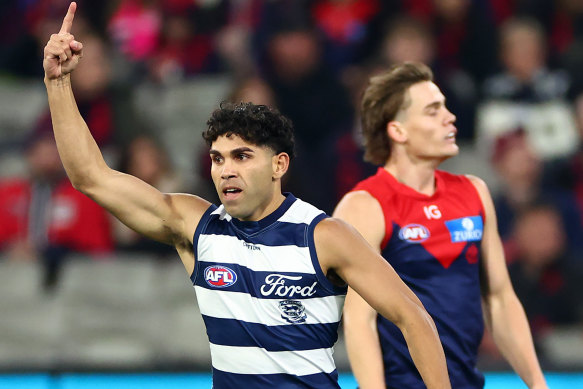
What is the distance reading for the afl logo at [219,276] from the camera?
3.28 metres

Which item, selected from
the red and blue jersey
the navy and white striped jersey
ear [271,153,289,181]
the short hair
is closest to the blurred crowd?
the short hair

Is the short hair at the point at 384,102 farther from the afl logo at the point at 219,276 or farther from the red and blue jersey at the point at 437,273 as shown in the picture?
the afl logo at the point at 219,276

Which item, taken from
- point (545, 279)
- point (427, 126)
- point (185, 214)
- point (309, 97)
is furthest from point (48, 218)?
point (185, 214)

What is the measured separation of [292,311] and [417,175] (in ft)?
3.67

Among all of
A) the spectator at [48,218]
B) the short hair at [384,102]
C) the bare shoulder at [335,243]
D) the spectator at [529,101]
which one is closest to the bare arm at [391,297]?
the bare shoulder at [335,243]

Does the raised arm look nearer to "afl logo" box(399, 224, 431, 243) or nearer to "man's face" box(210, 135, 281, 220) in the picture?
"man's face" box(210, 135, 281, 220)

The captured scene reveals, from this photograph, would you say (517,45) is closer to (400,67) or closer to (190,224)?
(400,67)

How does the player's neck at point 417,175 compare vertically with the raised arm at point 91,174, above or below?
above

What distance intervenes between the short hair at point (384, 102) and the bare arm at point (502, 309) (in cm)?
43

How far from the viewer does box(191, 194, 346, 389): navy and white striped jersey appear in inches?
127

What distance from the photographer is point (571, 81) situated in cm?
777

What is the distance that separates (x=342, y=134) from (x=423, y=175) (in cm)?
324

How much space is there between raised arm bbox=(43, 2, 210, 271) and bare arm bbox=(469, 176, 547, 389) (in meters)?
1.34

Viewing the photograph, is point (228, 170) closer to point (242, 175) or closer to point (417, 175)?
point (242, 175)
